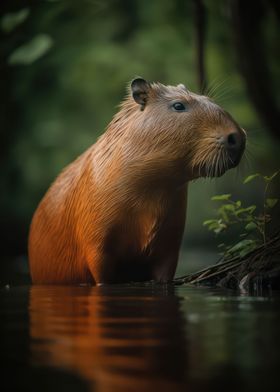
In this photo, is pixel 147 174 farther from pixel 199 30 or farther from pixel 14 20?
pixel 14 20

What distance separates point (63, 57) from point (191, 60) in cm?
94

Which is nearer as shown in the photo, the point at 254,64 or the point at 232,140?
the point at 232,140

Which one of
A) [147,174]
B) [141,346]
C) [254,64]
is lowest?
[141,346]

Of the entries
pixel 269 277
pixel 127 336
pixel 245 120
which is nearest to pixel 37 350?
pixel 127 336

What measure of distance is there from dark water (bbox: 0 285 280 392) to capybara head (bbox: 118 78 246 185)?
3.47 ft

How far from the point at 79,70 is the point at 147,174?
1959 mm

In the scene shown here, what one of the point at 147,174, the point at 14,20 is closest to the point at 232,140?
the point at 147,174

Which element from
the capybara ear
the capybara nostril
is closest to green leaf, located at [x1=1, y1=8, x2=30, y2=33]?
the capybara ear

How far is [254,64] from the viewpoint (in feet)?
16.1

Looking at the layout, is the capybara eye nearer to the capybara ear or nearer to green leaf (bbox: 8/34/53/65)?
the capybara ear

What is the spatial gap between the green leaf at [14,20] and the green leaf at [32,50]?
0.56ft

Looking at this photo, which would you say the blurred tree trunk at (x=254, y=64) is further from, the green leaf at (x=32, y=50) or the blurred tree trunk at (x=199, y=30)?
the green leaf at (x=32, y=50)

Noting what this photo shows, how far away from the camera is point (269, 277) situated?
3.35 metres

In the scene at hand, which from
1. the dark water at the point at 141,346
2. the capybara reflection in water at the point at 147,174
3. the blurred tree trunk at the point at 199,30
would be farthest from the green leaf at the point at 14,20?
the dark water at the point at 141,346
